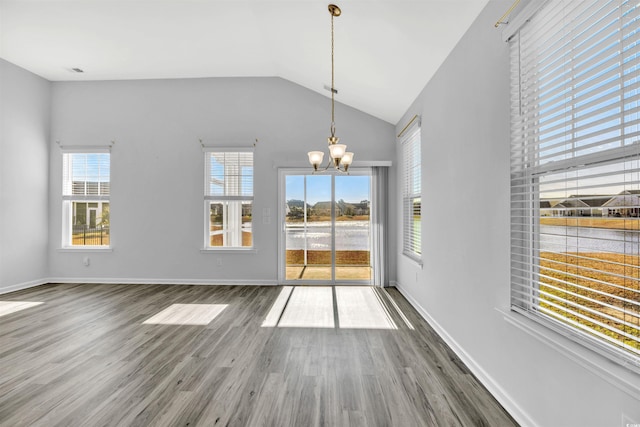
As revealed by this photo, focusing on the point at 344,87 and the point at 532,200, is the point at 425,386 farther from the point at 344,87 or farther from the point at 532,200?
Result: the point at 344,87

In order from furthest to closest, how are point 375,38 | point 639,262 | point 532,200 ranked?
point 375,38, point 532,200, point 639,262

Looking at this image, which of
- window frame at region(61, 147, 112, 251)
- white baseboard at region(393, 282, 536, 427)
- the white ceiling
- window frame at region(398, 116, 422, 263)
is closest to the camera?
white baseboard at region(393, 282, 536, 427)

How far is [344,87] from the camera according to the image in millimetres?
4719

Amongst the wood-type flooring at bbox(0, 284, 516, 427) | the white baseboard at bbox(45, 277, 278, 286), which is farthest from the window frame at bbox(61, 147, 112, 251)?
the wood-type flooring at bbox(0, 284, 516, 427)

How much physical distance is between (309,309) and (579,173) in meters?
3.23

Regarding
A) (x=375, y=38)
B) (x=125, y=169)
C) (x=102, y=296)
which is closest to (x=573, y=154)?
(x=375, y=38)

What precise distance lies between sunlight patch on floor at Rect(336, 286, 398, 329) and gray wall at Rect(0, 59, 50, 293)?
5.16 m

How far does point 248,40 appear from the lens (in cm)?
429

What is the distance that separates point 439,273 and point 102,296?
4.76m

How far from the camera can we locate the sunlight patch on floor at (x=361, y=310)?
3482 mm

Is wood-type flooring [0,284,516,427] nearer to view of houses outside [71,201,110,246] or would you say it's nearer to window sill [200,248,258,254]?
window sill [200,248,258,254]

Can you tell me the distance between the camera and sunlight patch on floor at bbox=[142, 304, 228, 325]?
3.54 metres

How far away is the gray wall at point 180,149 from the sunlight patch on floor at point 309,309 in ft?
2.68

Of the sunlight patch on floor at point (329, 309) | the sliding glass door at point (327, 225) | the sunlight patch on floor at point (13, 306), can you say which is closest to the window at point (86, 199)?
the sunlight patch on floor at point (13, 306)
